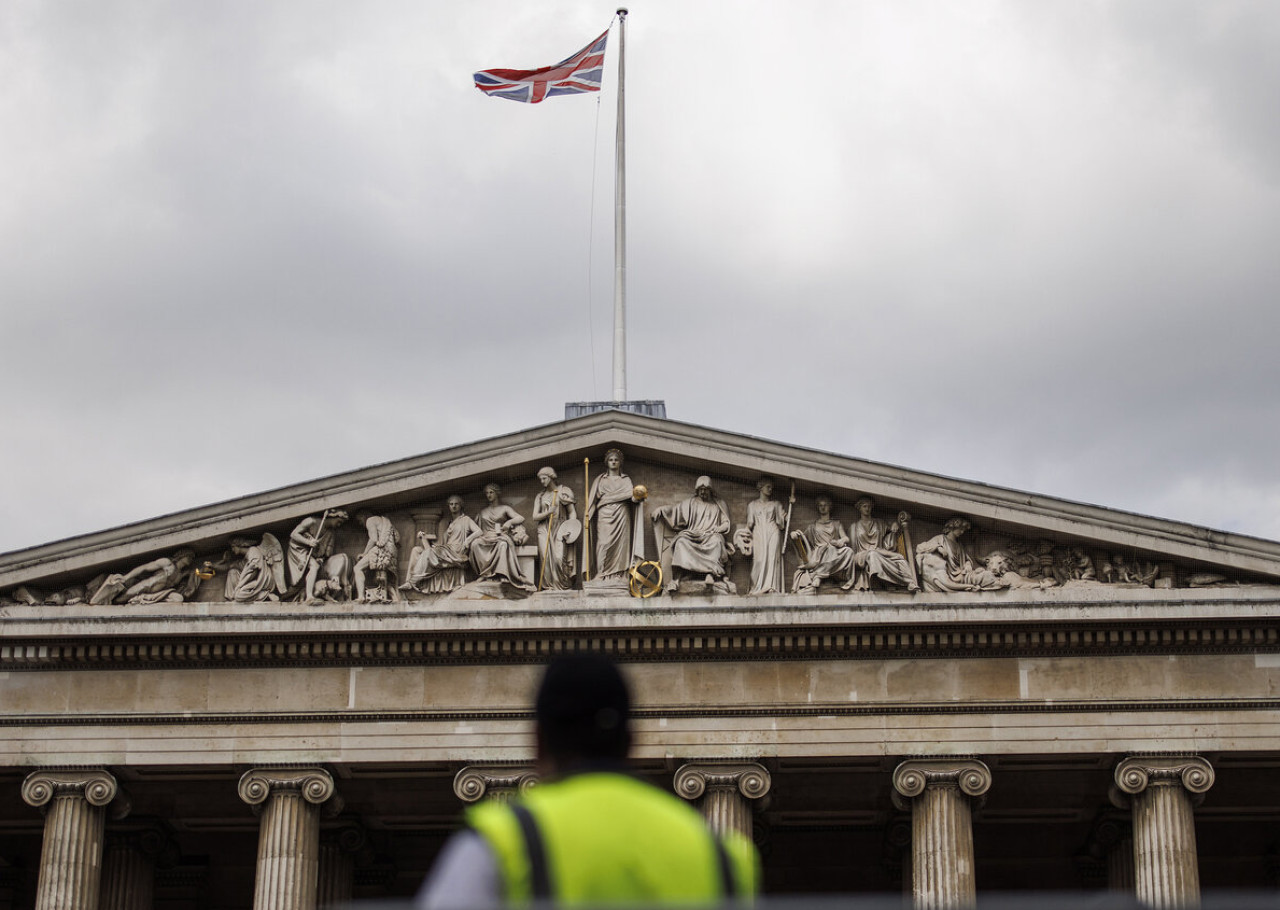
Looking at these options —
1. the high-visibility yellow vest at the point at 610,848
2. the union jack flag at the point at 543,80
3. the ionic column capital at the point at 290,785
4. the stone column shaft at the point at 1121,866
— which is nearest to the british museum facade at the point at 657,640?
the ionic column capital at the point at 290,785

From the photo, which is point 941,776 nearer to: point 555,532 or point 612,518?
point 612,518

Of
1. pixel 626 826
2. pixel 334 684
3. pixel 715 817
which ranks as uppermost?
pixel 334 684

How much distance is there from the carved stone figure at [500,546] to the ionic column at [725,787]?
3507 millimetres

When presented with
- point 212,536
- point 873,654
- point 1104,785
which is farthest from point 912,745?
point 212,536

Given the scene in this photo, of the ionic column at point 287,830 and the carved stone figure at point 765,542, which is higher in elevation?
the carved stone figure at point 765,542

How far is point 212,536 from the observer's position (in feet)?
102

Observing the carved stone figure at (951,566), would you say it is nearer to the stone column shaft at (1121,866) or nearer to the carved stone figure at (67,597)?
the stone column shaft at (1121,866)

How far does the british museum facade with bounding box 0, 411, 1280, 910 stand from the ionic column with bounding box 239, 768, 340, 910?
34 mm

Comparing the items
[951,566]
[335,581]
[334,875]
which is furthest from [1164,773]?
[334,875]

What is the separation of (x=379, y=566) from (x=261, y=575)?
175cm

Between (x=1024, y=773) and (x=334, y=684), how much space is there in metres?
10.1

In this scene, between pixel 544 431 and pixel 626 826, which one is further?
pixel 544 431

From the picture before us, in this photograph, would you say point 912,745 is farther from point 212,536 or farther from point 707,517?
point 212,536

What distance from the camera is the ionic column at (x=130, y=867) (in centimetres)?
3278
